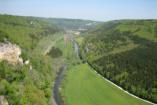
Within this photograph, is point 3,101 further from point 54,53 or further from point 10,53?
point 54,53

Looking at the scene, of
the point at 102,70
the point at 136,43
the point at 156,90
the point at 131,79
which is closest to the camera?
the point at 156,90

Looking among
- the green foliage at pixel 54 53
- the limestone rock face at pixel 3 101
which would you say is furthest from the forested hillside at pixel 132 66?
the limestone rock face at pixel 3 101

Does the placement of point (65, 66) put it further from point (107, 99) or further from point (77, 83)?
point (107, 99)

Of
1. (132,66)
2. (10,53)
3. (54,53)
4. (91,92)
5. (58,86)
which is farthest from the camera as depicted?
(54,53)

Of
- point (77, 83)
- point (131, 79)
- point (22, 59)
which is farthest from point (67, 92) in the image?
point (131, 79)

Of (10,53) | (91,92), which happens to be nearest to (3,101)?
(10,53)

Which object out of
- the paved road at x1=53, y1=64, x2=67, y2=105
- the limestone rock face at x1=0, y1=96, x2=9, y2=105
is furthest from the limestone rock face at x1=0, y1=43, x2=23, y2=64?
the limestone rock face at x1=0, y1=96, x2=9, y2=105

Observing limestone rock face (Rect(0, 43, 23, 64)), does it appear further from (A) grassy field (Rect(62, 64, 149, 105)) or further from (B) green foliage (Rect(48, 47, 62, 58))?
(B) green foliage (Rect(48, 47, 62, 58))
